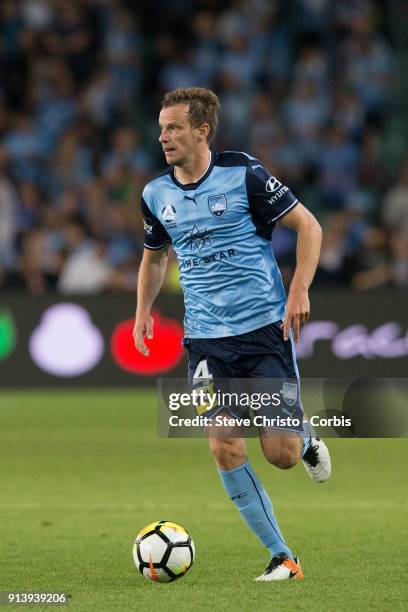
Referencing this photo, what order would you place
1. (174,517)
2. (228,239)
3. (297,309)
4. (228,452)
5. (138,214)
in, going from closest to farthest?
(297,309)
(228,452)
(228,239)
(174,517)
(138,214)

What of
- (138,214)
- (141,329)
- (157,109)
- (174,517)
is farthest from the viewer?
(157,109)

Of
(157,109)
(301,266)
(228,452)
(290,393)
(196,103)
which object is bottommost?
(228,452)

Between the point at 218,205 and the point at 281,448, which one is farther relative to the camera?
the point at 218,205

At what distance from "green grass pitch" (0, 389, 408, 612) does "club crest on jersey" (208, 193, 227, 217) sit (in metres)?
1.54

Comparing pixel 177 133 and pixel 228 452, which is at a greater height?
pixel 177 133

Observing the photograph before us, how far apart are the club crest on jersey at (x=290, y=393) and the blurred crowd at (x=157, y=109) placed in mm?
8297

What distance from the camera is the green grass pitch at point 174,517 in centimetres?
531

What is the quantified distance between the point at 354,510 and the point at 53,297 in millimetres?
6261

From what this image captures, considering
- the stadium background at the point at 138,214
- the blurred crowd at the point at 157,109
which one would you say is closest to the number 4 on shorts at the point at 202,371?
the stadium background at the point at 138,214

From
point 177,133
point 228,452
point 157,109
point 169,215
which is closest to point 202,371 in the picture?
point 228,452

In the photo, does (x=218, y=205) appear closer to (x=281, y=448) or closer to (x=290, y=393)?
(x=290, y=393)

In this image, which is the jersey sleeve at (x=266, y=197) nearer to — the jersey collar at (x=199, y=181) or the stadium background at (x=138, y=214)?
the jersey collar at (x=199, y=181)

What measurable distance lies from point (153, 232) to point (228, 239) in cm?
41

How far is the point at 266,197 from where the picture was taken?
220 inches
